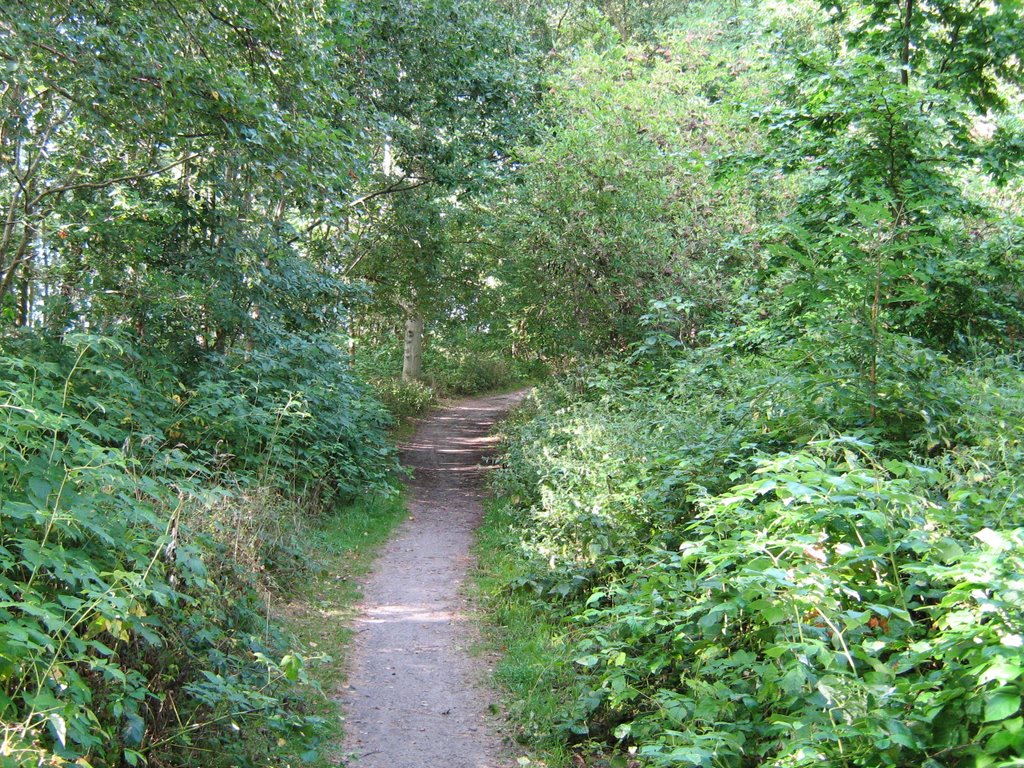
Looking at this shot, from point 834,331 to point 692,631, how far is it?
8.51 ft

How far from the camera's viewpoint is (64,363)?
6.86 meters

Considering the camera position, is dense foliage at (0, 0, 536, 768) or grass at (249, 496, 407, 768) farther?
grass at (249, 496, 407, 768)

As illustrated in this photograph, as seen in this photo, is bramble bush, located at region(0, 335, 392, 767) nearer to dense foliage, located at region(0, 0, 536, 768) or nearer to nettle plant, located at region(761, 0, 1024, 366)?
dense foliage, located at region(0, 0, 536, 768)

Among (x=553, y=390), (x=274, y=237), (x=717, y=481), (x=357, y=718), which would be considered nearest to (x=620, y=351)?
(x=553, y=390)

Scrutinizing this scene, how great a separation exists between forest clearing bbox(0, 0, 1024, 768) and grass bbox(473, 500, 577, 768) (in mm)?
40

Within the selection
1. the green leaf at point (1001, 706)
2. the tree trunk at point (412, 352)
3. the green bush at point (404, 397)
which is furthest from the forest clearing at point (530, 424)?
the tree trunk at point (412, 352)

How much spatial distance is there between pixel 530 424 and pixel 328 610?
6.53m

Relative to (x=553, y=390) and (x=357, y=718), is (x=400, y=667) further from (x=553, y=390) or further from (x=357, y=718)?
(x=553, y=390)

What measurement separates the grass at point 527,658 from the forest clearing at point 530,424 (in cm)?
4

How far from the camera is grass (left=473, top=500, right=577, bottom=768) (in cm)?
483

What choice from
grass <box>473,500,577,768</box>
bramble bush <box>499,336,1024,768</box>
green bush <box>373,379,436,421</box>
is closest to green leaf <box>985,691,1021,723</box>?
bramble bush <box>499,336,1024,768</box>

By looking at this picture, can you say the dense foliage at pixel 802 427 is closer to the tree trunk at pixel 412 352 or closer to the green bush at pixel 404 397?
the green bush at pixel 404 397

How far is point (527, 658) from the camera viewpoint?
19.3ft

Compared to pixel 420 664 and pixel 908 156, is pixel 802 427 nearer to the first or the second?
pixel 908 156
